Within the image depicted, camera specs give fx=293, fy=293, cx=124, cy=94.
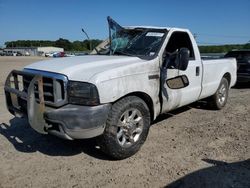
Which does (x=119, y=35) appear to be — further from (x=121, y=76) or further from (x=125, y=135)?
(x=125, y=135)

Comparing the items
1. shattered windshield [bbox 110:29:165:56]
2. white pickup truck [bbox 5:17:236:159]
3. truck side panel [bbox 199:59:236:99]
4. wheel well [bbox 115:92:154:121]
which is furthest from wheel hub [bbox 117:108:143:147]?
truck side panel [bbox 199:59:236:99]

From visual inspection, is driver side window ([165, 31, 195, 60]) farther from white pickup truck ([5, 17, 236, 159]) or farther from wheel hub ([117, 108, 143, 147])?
wheel hub ([117, 108, 143, 147])

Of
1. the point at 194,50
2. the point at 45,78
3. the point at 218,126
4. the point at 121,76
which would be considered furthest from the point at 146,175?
the point at 194,50

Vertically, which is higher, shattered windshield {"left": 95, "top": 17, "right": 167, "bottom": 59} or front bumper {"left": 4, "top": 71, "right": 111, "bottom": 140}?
shattered windshield {"left": 95, "top": 17, "right": 167, "bottom": 59}

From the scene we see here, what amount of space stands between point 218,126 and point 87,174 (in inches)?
127

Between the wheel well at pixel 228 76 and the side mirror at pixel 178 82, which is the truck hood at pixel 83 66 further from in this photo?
the wheel well at pixel 228 76

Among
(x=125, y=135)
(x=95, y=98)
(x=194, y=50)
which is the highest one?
(x=194, y=50)

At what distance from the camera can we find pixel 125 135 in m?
4.28

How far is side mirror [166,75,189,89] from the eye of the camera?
509cm

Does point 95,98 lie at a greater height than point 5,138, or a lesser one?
greater

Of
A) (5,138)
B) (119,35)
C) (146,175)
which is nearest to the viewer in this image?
(146,175)

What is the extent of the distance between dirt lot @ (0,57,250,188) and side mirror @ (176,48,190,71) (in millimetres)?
1314

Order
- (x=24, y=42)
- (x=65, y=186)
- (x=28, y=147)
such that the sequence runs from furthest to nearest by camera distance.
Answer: (x=24, y=42)
(x=28, y=147)
(x=65, y=186)

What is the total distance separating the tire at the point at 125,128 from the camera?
3.98 meters
